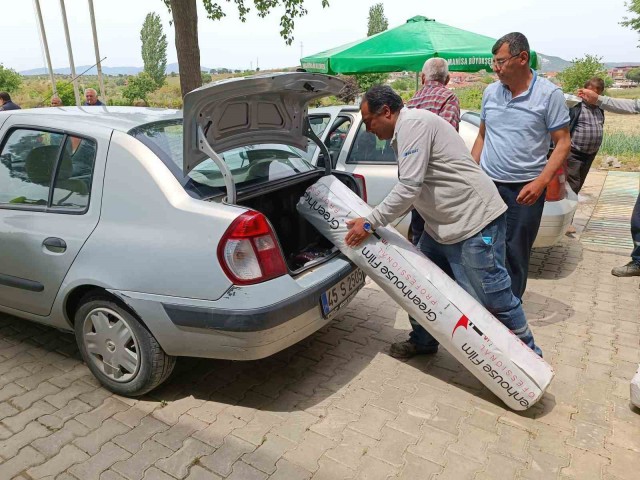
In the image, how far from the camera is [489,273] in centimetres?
273

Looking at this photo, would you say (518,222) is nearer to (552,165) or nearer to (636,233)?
(552,165)

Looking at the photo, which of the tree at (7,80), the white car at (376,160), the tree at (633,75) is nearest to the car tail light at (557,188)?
the white car at (376,160)

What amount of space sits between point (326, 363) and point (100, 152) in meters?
1.85

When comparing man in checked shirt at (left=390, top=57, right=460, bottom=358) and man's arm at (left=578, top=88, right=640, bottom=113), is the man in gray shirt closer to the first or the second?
man in checked shirt at (left=390, top=57, right=460, bottom=358)

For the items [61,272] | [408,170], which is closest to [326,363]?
[408,170]

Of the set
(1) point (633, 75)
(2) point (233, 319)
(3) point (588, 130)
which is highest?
(1) point (633, 75)

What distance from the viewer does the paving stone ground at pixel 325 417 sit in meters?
2.29

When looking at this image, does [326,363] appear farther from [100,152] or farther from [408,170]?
[100,152]

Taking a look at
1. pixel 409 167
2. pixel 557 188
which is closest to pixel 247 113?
pixel 409 167

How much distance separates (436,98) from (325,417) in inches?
106

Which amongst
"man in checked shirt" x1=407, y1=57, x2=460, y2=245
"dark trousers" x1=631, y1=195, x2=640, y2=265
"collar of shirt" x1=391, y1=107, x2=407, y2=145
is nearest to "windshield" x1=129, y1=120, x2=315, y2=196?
"collar of shirt" x1=391, y1=107, x2=407, y2=145

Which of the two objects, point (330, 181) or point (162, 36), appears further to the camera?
point (162, 36)

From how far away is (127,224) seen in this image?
8.23 ft

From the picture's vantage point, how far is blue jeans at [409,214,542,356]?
270cm
